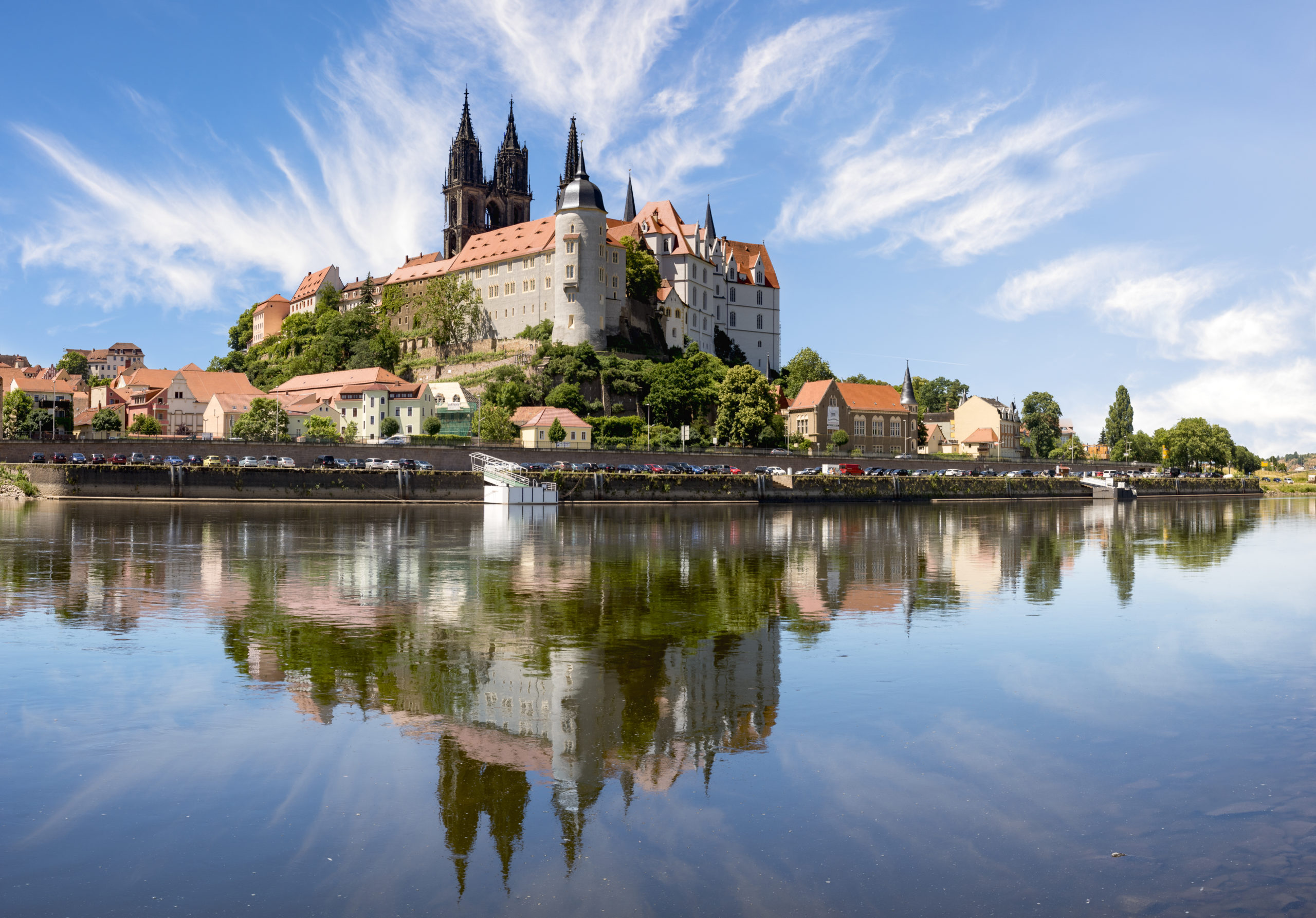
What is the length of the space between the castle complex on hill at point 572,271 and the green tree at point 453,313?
216 cm

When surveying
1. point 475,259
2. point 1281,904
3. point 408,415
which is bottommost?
point 1281,904

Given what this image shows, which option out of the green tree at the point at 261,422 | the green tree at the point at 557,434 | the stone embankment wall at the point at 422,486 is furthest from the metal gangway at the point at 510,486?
the green tree at the point at 261,422

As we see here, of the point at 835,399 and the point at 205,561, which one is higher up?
the point at 835,399

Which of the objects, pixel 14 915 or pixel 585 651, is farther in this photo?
pixel 585 651

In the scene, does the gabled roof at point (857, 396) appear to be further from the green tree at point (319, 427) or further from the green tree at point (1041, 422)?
the green tree at point (319, 427)

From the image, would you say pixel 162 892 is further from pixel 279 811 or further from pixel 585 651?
pixel 585 651

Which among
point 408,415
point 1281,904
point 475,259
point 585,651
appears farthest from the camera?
point 475,259

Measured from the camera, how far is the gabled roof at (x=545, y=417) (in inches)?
3853

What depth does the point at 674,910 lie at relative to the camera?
7582 mm

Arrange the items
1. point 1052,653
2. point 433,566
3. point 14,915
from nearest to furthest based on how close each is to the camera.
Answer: point 14,915 → point 1052,653 → point 433,566

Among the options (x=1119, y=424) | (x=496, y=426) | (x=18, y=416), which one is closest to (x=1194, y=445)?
(x=1119, y=424)

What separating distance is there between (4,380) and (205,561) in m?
94.2

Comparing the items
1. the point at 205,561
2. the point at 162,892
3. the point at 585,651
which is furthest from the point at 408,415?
the point at 162,892

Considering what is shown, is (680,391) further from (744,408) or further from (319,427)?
(319,427)
